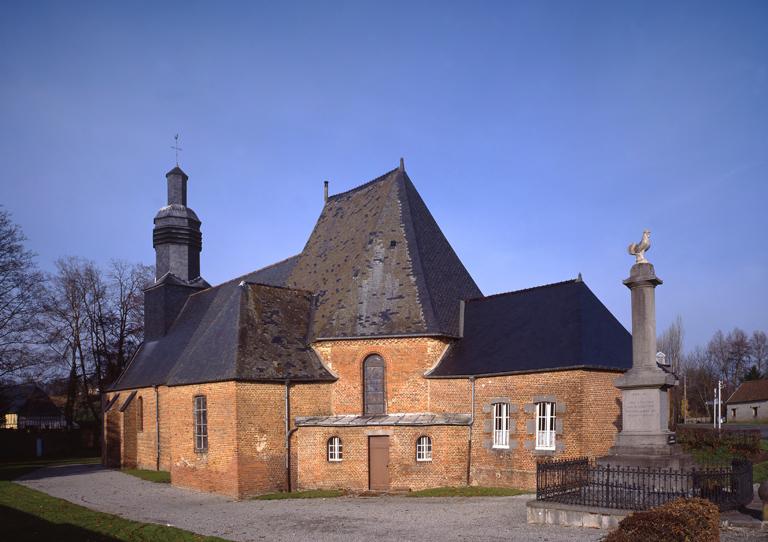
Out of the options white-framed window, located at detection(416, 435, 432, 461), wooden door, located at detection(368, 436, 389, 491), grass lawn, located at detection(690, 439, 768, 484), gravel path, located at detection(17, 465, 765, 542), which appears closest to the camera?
gravel path, located at detection(17, 465, 765, 542)

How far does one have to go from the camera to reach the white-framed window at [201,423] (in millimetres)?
23391

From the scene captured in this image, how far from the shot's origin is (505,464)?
2041cm

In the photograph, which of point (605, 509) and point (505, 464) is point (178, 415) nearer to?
point (505, 464)

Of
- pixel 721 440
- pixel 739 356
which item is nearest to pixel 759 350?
pixel 739 356

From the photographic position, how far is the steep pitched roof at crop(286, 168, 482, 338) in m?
23.5

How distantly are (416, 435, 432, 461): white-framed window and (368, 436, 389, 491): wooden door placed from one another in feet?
3.43

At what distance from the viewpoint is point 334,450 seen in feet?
74.2

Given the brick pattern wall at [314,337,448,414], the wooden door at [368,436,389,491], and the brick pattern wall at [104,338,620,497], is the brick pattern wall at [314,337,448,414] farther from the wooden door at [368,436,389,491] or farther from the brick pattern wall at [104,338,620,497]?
the wooden door at [368,436,389,491]

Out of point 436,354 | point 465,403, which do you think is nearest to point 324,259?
point 436,354

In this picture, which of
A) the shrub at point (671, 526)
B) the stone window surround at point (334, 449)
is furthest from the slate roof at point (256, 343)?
the shrub at point (671, 526)

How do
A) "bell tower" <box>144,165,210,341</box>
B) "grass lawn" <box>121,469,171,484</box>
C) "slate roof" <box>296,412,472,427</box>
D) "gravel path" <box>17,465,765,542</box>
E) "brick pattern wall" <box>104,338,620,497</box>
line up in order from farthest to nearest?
"bell tower" <box>144,165,210,341</box> < "grass lawn" <box>121,469,171,484</box> < "slate roof" <box>296,412,472,427</box> < "brick pattern wall" <box>104,338,620,497</box> < "gravel path" <box>17,465,765,542</box>

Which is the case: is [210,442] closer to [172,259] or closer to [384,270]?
[384,270]

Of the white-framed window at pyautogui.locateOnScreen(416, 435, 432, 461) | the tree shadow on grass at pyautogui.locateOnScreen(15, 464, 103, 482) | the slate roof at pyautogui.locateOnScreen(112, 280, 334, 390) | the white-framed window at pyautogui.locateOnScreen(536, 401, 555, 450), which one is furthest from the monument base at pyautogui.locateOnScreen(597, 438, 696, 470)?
the tree shadow on grass at pyautogui.locateOnScreen(15, 464, 103, 482)

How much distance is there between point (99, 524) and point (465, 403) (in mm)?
11383
